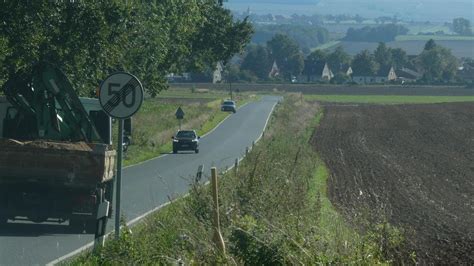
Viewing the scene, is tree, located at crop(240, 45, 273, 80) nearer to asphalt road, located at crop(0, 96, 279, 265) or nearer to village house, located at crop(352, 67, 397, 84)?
village house, located at crop(352, 67, 397, 84)

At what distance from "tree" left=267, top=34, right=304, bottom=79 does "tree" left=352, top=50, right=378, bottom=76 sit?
958 cm

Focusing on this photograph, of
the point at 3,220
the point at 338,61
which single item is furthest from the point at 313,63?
the point at 3,220

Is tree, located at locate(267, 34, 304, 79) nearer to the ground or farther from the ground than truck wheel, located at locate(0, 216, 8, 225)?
nearer to the ground

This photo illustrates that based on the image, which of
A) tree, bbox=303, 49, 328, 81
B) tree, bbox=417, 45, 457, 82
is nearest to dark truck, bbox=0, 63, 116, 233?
tree, bbox=417, 45, 457, 82

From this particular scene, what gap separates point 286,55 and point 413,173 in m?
153

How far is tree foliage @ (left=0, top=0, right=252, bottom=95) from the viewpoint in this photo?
29931mm

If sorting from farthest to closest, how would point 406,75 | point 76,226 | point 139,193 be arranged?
point 406,75
point 139,193
point 76,226

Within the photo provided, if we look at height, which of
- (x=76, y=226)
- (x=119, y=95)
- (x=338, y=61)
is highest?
(x=119, y=95)

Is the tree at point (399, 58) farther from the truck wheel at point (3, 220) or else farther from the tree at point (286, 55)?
the truck wheel at point (3, 220)

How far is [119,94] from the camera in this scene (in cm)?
1576

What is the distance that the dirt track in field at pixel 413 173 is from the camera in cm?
2005

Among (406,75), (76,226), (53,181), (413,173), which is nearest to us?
(53,181)

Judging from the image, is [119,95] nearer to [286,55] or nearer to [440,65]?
[440,65]

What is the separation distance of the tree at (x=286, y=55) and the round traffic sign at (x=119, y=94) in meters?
171
